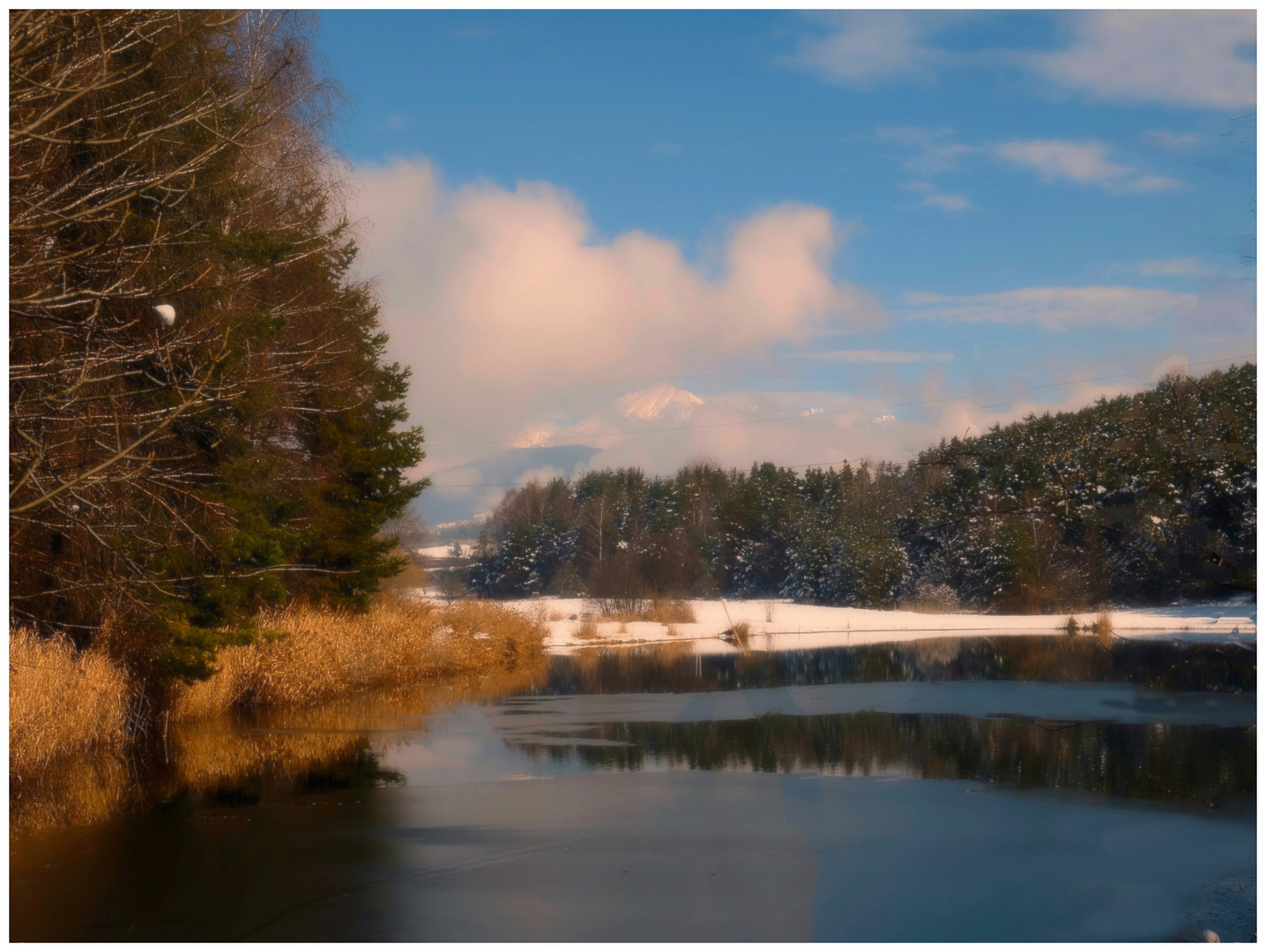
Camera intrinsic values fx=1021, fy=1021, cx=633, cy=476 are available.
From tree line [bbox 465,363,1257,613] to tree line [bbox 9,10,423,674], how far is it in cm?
384

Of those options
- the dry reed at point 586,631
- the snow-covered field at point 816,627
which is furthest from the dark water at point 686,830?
the dry reed at point 586,631

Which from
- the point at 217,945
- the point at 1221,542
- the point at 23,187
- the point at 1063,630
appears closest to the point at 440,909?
the point at 217,945

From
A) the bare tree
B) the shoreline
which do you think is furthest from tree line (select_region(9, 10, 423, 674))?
the shoreline

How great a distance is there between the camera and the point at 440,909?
6801 millimetres

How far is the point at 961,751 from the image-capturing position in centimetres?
1298

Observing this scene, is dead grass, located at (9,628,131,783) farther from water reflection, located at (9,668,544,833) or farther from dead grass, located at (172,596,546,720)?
dead grass, located at (172,596,546,720)

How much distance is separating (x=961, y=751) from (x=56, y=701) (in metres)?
10.9

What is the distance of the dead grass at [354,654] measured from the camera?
663 inches

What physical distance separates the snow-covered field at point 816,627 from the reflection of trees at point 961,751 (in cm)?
1275

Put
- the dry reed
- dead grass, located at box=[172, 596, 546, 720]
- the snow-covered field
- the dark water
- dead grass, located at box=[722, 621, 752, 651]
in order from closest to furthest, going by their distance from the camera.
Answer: the dark water < dead grass, located at box=[172, 596, 546, 720] < the snow-covered field < dead grass, located at box=[722, 621, 752, 651] < the dry reed

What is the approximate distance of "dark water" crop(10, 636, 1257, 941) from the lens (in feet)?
21.7

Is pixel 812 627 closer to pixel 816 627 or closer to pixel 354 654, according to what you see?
pixel 816 627

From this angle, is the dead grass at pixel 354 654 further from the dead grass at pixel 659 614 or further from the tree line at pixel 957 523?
the dead grass at pixel 659 614

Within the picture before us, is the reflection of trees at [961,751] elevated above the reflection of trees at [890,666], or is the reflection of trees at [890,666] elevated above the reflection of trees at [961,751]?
the reflection of trees at [961,751]
